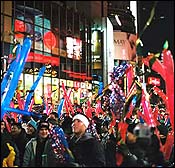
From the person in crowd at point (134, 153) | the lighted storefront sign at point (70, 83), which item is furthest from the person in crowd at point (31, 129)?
the lighted storefront sign at point (70, 83)

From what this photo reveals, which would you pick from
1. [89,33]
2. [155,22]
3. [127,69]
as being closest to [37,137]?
[127,69]

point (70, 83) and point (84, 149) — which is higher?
point (70, 83)

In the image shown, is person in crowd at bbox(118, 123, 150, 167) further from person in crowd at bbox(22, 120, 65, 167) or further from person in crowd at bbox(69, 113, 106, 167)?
person in crowd at bbox(22, 120, 65, 167)

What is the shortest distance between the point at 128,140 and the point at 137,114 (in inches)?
34.8

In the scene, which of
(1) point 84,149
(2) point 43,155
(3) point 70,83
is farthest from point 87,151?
(3) point 70,83

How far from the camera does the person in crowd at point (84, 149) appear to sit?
169 inches

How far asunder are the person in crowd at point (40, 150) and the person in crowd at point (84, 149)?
→ 36cm

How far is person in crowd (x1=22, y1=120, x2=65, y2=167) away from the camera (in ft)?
16.5

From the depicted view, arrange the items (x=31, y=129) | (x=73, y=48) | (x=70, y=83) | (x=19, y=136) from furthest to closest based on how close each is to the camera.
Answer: (x=73, y=48) < (x=70, y=83) < (x=31, y=129) < (x=19, y=136)

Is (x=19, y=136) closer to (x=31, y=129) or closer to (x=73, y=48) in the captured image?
(x=31, y=129)

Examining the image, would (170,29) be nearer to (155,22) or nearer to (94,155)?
(155,22)

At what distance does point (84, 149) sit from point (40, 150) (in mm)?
1277

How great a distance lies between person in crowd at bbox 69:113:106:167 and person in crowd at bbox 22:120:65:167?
362 millimetres

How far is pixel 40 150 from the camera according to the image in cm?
566
